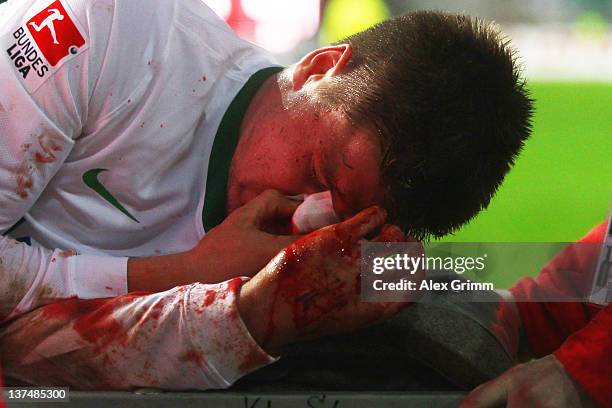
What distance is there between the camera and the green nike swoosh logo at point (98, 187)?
1.06 meters

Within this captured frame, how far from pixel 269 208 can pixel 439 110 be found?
23cm

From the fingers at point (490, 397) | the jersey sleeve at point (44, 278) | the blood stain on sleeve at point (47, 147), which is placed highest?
A: the blood stain on sleeve at point (47, 147)

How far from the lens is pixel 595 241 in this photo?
1057 mm

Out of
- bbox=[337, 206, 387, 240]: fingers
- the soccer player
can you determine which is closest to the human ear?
the soccer player

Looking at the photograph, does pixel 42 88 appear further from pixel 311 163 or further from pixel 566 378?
pixel 566 378

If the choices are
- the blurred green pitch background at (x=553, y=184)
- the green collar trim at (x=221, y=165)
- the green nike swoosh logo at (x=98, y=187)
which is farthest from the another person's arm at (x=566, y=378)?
the green nike swoosh logo at (x=98, y=187)

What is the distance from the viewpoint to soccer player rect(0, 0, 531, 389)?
92 centimetres

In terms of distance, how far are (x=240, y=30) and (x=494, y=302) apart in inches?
22.5

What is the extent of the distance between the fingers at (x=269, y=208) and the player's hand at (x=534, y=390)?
11.9 inches

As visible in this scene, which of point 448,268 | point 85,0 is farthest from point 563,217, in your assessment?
point 85,0

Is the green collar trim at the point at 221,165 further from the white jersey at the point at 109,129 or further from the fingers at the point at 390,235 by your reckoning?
the fingers at the point at 390,235

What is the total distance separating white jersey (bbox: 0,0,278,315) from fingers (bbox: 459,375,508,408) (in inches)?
15.2

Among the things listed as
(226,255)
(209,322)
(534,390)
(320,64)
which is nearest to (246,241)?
(226,255)

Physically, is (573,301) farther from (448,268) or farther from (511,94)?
(511,94)
